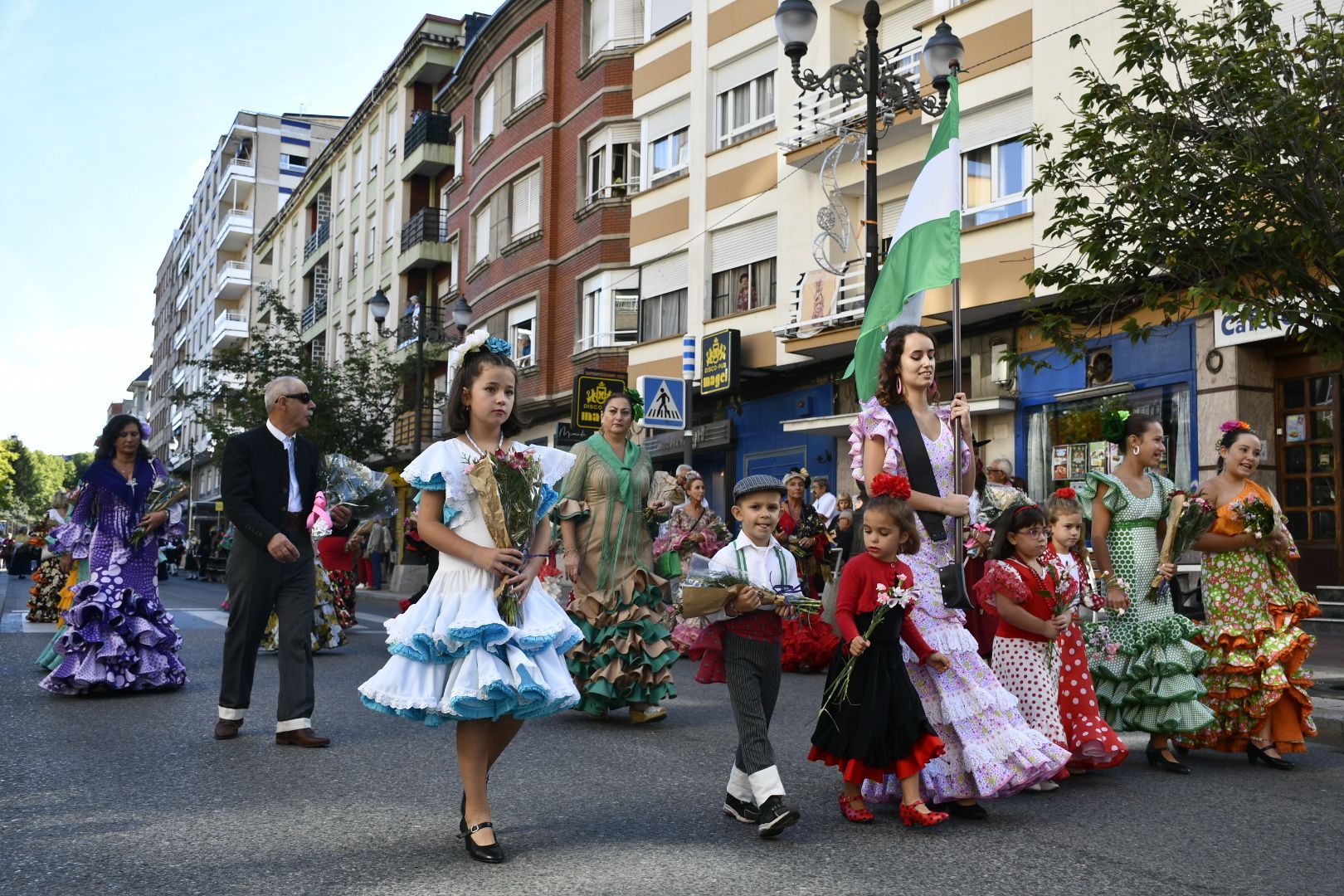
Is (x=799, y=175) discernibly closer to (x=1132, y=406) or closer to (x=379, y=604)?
(x=1132, y=406)

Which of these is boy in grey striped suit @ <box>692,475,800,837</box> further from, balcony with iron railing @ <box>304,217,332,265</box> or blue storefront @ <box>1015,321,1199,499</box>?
balcony with iron railing @ <box>304,217,332,265</box>

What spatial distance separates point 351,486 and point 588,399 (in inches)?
521

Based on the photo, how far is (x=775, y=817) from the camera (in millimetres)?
4688

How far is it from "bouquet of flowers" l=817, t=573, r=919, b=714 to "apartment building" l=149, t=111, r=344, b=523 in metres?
62.6

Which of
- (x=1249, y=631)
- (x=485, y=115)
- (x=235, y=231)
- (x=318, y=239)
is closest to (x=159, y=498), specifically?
(x=1249, y=631)

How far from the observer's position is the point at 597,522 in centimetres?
821

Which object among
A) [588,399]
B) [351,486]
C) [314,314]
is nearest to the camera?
[351,486]

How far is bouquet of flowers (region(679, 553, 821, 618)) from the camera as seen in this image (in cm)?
499

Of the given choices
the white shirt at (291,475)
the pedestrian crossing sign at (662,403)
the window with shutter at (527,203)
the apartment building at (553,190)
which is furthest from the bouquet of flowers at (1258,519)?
the window with shutter at (527,203)

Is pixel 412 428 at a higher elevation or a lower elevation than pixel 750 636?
higher

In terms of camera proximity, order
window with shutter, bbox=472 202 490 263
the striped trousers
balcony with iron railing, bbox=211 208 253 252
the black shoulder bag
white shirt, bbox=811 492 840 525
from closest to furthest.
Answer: the striped trousers
the black shoulder bag
white shirt, bbox=811 492 840 525
window with shutter, bbox=472 202 490 263
balcony with iron railing, bbox=211 208 253 252

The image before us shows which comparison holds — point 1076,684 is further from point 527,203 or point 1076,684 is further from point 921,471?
point 527,203

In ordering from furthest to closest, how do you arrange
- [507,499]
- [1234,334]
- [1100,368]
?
[1100,368]
[1234,334]
[507,499]

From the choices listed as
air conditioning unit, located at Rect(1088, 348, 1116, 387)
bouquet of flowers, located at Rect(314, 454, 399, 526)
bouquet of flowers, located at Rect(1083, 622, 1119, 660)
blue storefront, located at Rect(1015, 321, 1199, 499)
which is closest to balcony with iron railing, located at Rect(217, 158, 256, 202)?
→ blue storefront, located at Rect(1015, 321, 1199, 499)
